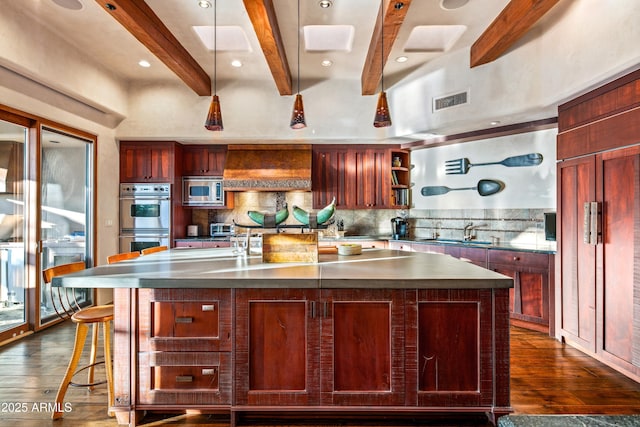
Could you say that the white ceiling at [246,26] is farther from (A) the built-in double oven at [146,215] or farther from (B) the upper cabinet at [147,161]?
(A) the built-in double oven at [146,215]

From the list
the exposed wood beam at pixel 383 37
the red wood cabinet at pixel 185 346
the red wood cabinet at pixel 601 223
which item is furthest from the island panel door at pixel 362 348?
the exposed wood beam at pixel 383 37

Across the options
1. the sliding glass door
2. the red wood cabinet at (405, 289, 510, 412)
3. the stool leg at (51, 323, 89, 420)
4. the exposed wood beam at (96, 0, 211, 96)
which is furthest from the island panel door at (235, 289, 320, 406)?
the sliding glass door

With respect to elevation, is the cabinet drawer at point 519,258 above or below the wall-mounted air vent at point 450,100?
below

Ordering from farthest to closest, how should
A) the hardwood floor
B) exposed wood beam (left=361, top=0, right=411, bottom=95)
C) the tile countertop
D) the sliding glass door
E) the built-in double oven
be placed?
the built-in double oven → the sliding glass door → exposed wood beam (left=361, top=0, right=411, bottom=95) → the hardwood floor → the tile countertop

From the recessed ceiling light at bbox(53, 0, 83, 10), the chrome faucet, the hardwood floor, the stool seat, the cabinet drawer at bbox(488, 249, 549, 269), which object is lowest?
the hardwood floor

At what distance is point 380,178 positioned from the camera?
521 centimetres

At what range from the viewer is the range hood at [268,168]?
4965mm

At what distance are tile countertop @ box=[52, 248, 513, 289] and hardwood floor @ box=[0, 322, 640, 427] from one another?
2.91ft

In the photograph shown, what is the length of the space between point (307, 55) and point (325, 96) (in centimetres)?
83

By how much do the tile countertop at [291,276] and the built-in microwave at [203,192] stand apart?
2951 millimetres

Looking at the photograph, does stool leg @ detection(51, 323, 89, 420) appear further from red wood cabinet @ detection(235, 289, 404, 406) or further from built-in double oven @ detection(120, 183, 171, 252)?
built-in double oven @ detection(120, 183, 171, 252)

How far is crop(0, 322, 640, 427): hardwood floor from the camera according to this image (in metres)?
2.04

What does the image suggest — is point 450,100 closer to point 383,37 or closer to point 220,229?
point 383,37

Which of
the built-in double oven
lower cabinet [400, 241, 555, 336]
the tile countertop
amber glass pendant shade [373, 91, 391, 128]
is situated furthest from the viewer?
the built-in double oven
